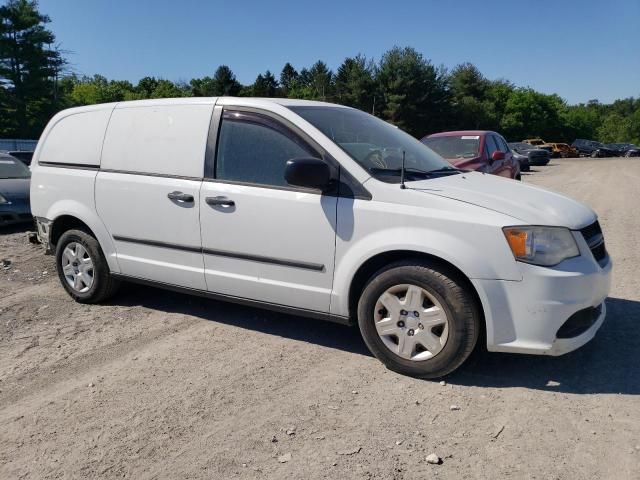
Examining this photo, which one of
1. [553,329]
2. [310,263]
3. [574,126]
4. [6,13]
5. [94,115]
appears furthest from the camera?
[574,126]

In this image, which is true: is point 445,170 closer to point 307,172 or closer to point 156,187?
point 307,172

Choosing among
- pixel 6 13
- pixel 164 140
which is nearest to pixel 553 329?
pixel 164 140

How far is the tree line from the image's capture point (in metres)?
47.2

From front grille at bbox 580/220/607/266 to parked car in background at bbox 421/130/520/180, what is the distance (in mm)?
5843

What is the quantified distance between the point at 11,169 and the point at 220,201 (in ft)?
→ 25.8

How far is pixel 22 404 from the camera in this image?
337cm

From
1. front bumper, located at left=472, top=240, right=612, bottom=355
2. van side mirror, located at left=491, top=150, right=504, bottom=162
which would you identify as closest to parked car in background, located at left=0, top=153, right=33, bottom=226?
van side mirror, located at left=491, top=150, right=504, bottom=162

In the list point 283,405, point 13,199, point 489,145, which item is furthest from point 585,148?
point 283,405

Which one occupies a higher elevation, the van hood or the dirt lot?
the van hood

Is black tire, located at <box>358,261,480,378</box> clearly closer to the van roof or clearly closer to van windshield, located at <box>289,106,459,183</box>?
van windshield, located at <box>289,106,459,183</box>

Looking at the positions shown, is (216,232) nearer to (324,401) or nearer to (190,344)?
(190,344)

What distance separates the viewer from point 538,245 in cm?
326

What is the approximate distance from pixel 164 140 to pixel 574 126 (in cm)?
9255

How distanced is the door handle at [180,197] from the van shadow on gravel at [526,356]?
1156 millimetres
